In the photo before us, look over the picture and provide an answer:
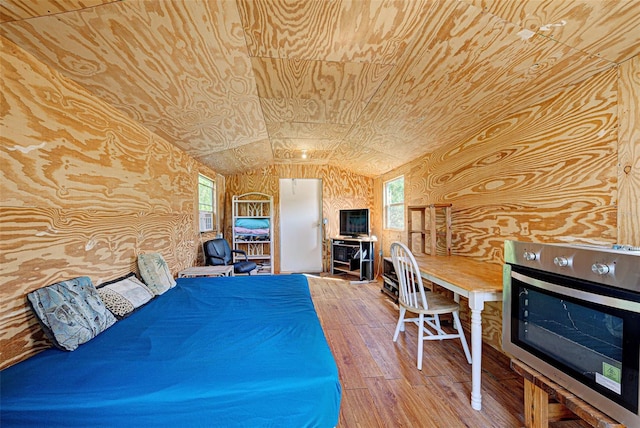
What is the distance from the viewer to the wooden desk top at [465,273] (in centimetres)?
165

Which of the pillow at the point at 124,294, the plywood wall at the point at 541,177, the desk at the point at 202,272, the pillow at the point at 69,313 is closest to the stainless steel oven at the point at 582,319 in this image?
the plywood wall at the point at 541,177

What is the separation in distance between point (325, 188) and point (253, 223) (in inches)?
69.1

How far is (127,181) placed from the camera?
2.11 meters

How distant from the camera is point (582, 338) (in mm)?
1086

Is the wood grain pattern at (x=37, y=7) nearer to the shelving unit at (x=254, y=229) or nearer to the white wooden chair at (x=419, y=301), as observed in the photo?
the white wooden chair at (x=419, y=301)

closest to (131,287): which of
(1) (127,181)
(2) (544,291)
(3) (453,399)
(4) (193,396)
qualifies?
(1) (127,181)

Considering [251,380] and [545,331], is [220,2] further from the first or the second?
[545,331]

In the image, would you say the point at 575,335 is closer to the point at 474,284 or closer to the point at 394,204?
the point at 474,284

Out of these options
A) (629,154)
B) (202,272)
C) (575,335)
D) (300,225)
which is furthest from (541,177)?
(300,225)

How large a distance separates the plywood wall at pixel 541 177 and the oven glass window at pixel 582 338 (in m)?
0.66

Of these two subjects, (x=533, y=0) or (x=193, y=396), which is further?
(x=533, y=0)

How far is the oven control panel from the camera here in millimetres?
890

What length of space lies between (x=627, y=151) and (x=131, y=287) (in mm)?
3456

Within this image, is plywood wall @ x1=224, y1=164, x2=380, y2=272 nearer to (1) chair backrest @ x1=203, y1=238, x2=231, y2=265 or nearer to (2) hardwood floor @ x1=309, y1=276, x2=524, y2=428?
(1) chair backrest @ x1=203, y1=238, x2=231, y2=265
